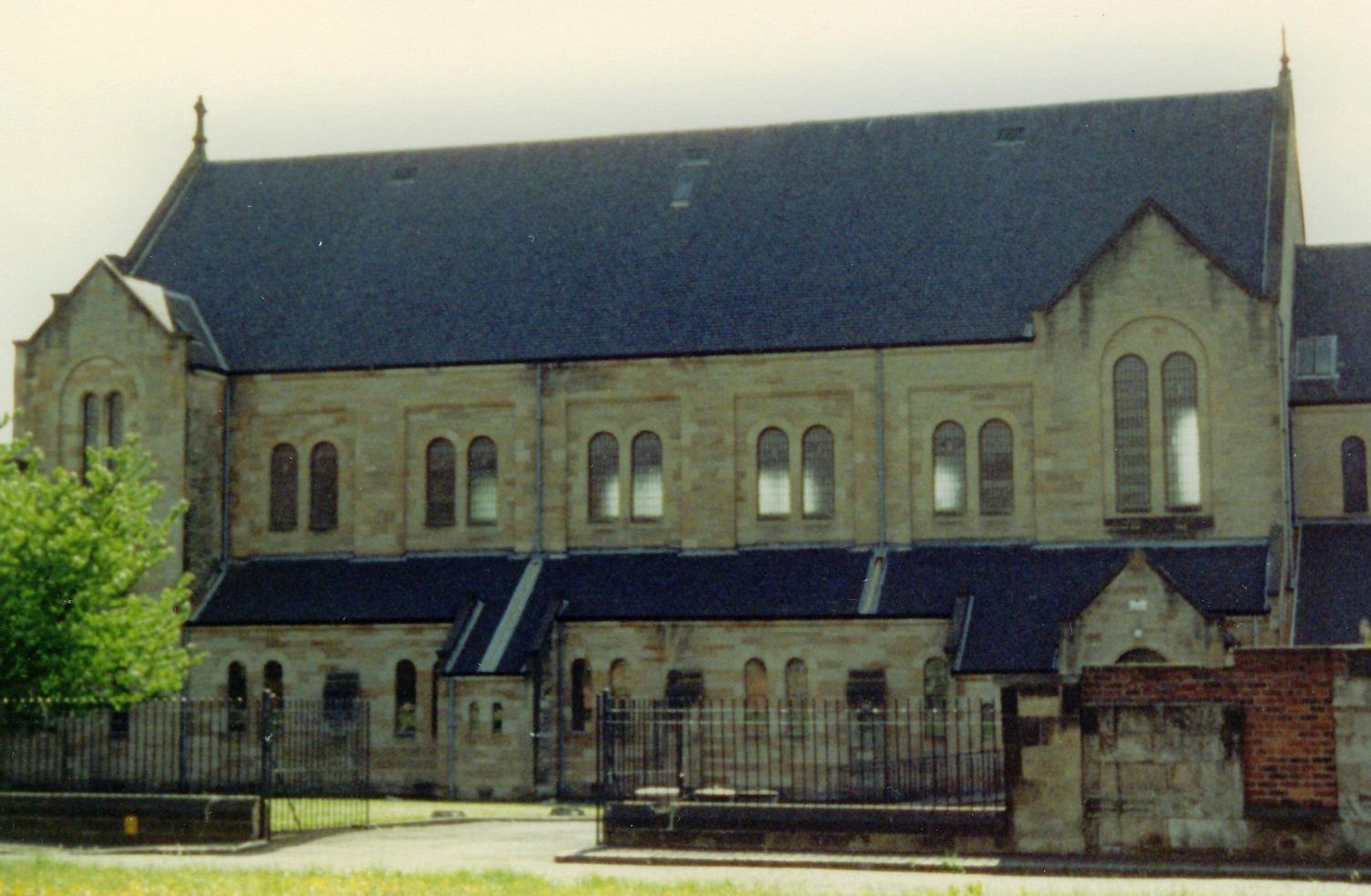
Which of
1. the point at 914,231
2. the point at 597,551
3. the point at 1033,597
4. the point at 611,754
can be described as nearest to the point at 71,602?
the point at 611,754

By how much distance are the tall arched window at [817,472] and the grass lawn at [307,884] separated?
85.0 ft

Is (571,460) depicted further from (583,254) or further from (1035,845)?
(1035,845)

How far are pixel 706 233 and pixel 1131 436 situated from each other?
12.3m

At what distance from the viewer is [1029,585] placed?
46844 mm

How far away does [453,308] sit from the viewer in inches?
2147

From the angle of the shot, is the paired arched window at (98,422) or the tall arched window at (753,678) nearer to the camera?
the tall arched window at (753,678)

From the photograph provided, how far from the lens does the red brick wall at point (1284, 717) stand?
86.4 feet

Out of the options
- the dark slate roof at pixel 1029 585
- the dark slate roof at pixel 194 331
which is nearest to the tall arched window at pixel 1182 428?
the dark slate roof at pixel 1029 585

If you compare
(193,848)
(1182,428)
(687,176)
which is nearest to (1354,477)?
(1182,428)

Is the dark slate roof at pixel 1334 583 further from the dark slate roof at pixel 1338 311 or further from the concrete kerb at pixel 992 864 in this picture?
the concrete kerb at pixel 992 864

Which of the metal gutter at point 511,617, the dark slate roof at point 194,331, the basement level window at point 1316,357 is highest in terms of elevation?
the dark slate roof at point 194,331

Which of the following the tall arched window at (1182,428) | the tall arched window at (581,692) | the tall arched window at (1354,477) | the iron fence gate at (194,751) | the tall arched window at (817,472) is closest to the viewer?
the tall arched window at (1182,428)

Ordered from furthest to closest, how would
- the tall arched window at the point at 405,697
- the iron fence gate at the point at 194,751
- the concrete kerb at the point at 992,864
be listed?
the tall arched window at the point at 405,697
the iron fence gate at the point at 194,751
the concrete kerb at the point at 992,864

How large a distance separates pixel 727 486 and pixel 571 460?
159 inches
